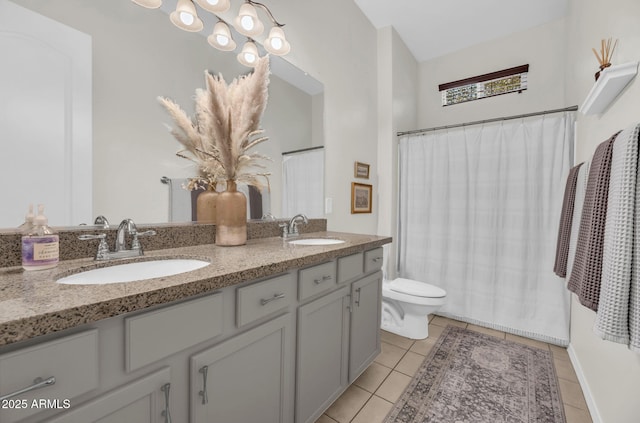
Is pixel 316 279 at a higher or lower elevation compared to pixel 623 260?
lower

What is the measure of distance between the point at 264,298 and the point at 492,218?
89.9 inches

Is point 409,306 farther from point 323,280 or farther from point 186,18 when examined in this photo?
point 186,18

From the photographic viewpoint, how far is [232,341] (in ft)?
A: 2.78

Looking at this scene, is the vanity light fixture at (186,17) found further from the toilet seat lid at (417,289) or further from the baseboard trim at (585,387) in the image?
the baseboard trim at (585,387)

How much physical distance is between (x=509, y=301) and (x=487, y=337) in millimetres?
377

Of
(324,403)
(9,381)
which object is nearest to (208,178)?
(9,381)

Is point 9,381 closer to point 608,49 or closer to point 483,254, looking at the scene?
point 608,49

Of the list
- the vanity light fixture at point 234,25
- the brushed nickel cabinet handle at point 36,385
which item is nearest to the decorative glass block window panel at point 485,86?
the vanity light fixture at point 234,25

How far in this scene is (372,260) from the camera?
64.2 inches

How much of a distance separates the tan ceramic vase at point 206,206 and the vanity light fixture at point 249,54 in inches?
29.3

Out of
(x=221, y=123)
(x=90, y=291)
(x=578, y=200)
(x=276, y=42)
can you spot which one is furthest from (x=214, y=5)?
(x=578, y=200)

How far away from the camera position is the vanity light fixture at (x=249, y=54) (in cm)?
149

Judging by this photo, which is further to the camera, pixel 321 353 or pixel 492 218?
pixel 492 218

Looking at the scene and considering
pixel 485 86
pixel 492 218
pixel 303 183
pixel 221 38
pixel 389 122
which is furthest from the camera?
pixel 485 86
